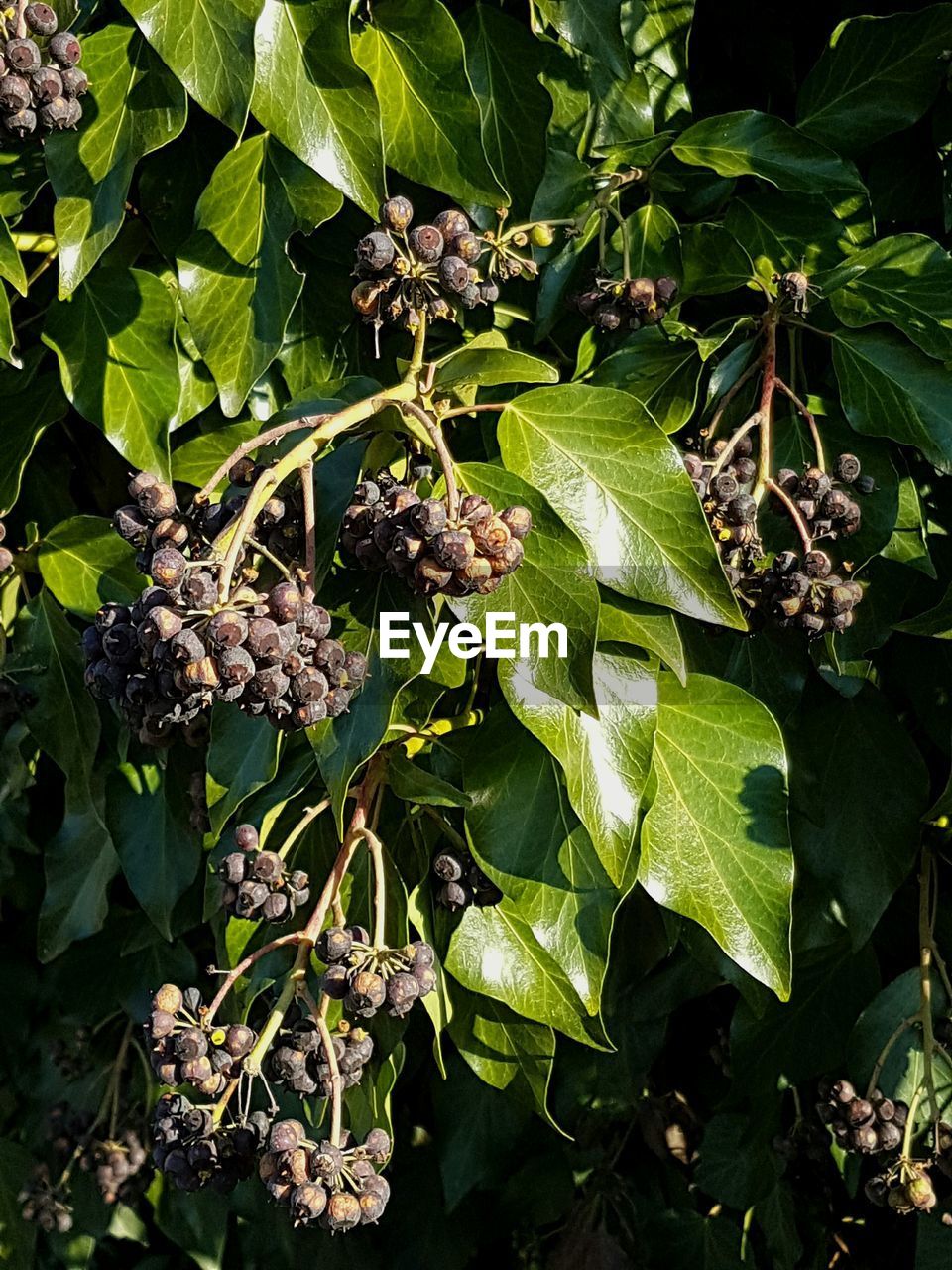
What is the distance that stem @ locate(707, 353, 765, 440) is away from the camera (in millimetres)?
1212

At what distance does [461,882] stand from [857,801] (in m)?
0.52

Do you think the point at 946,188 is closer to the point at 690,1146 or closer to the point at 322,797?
Answer: the point at 322,797

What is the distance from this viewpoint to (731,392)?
124 centimetres

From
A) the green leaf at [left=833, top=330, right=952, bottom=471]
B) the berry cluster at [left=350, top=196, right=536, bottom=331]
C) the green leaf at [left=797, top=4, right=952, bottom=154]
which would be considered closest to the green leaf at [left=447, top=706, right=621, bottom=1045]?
the berry cluster at [left=350, top=196, right=536, bottom=331]

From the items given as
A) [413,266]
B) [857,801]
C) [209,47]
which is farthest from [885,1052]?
[209,47]

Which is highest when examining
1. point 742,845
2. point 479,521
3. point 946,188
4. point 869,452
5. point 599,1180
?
point 479,521

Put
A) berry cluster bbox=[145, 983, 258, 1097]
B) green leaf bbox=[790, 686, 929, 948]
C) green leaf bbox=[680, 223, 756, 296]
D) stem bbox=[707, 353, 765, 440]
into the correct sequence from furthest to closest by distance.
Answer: green leaf bbox=[790, 686, 929, 948] < green leaf bbox=[680, 223, 756, 296] < stem bbox=[707, 353, 765, 440] < berry cluster bbox=[145, 983, 258, 1097]

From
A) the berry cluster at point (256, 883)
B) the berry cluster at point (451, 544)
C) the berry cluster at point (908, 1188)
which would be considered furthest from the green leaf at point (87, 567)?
the berry cluster at point (908, 1188)

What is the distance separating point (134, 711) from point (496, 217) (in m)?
0.75

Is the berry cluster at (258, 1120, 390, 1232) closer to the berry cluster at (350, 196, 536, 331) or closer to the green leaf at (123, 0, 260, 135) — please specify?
the berry cluster at (350, 196, 536, 331)

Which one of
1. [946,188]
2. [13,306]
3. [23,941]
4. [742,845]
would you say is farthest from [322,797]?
[23,941]

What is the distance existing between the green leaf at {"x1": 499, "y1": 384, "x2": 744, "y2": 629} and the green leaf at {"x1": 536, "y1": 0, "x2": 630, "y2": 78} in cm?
43

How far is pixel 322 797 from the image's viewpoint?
4.19 feet

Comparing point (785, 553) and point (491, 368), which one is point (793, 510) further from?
point (491, 368)
